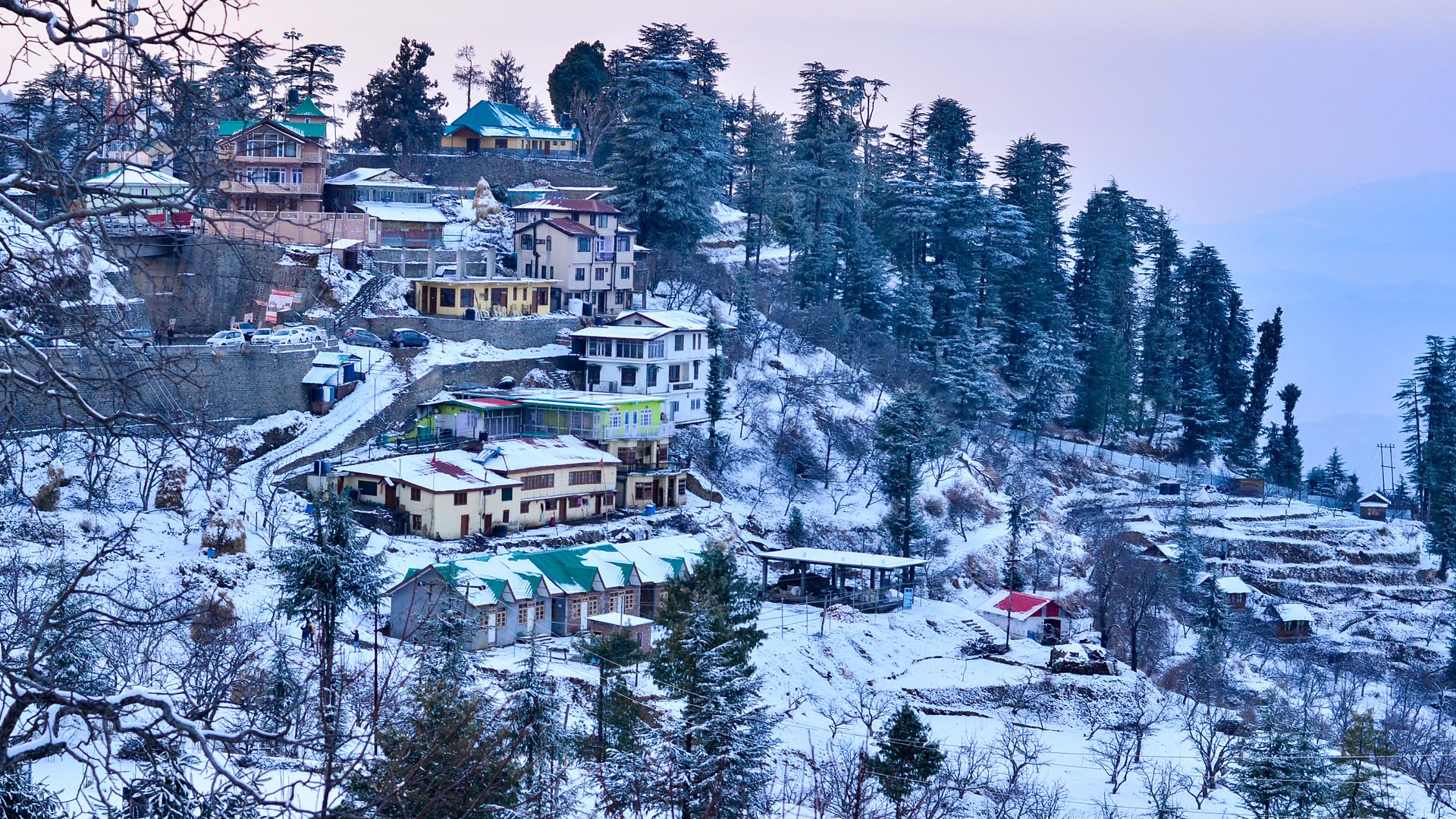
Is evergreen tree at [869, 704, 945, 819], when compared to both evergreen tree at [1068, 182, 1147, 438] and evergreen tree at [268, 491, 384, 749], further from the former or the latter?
evergreen tree at [1068, 182, 1147, 438]

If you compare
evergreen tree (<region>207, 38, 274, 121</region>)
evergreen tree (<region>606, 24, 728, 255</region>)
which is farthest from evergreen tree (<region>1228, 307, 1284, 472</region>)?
evergreen tree (<region>207, 38, 274, 121</region>)

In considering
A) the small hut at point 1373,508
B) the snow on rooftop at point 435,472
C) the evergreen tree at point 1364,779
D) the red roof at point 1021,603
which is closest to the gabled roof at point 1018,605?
the red roof at point 1021,603

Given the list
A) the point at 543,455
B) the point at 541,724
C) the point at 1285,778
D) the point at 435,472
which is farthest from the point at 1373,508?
the point at 541,724

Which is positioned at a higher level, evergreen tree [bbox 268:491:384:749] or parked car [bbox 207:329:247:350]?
parked car [bbox 207:329:247:350]

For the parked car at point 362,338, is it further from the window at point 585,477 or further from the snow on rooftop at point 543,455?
the window at point 585,477

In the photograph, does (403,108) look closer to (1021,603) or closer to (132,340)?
(1021,603)

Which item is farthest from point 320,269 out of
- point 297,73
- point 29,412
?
point 29,412

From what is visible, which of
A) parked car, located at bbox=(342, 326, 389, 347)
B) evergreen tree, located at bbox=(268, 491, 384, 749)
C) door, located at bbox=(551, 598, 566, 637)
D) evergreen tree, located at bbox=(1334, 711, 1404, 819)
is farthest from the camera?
parked car, located at bbox=(342, 326, 389, 347)
